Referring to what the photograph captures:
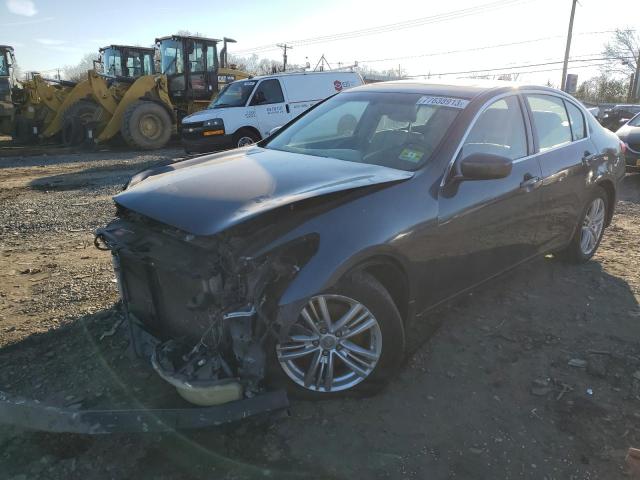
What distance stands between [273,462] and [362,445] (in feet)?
1.51

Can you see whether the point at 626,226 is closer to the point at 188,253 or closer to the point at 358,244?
the point at 358,244

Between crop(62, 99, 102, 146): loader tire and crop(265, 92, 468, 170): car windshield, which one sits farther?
crop(62, 99, 102, 146): loader tire

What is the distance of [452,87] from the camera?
371cm

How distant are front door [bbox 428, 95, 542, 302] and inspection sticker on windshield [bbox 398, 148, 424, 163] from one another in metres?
0.25

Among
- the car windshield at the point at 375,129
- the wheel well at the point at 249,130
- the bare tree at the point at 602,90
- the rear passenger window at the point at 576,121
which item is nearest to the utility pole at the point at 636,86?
the bare tree at the point at 602,90

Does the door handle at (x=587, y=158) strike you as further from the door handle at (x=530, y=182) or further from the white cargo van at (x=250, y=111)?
the white cargo van at (x=250, y=111)

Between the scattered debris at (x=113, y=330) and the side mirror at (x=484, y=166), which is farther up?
the side mirror at (x=484, y=166)

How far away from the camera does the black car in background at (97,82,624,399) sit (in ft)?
7.95

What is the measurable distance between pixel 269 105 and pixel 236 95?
0.88m

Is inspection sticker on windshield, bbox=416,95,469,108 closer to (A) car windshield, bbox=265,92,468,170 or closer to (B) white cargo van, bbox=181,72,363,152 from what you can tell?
(A) car windshield, bbox=265,92,468,170

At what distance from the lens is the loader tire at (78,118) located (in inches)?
607

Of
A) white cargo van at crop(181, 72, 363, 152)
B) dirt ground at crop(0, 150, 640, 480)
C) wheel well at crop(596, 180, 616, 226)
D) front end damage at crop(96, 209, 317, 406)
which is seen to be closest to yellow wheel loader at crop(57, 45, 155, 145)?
white cargo van at crop(181, 72, 363, 152)

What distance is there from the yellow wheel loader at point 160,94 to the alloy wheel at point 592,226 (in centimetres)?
1274

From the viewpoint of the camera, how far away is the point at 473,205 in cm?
327
